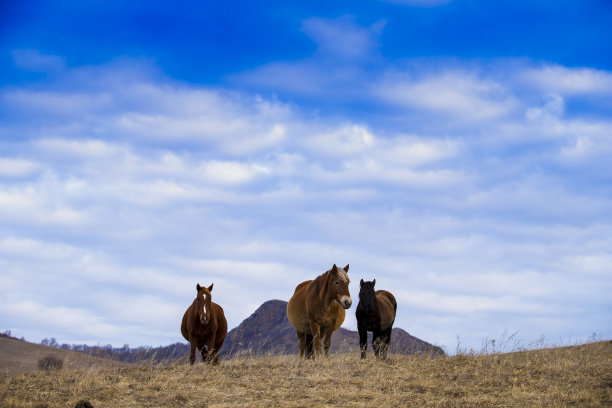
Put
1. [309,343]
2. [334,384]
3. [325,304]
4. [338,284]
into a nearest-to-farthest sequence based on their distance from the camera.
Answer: [334,384]
[338,284]
[325,304]
[309,343]

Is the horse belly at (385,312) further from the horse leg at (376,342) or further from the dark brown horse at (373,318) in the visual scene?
the horse leg at (376,342)

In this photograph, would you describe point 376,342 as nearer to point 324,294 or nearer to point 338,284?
point 324,294

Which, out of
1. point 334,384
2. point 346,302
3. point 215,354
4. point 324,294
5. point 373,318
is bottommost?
point 334,384

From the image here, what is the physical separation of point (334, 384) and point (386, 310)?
201 inches

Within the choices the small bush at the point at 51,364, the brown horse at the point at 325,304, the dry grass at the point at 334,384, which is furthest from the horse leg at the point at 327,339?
the small bush at the point at 51,364

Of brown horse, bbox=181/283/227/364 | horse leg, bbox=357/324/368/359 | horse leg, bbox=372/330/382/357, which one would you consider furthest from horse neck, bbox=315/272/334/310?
brown horse, bbox=181/283/227/364

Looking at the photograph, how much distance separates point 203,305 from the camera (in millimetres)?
15836

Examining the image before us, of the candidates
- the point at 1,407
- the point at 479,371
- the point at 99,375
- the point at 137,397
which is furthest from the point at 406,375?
the point at 1,407

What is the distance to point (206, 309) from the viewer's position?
1581 centimetres

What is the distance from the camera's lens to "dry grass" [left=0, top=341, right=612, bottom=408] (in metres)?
11.1

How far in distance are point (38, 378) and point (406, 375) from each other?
8.98m

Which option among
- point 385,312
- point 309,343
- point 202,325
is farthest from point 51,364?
point 385,312

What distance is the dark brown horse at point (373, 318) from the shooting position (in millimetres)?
16234

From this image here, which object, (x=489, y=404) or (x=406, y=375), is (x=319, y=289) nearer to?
(x=406, y=375)
